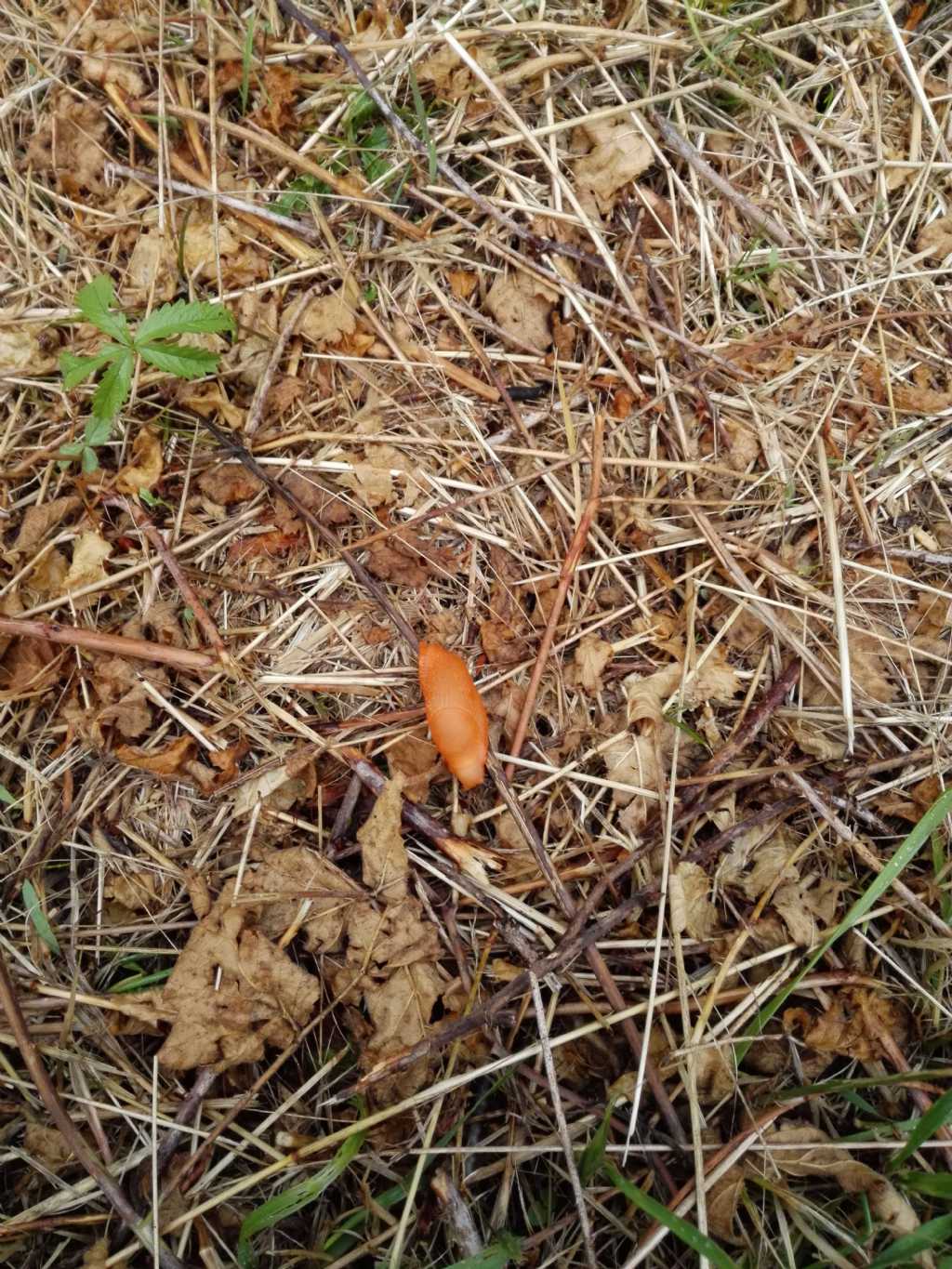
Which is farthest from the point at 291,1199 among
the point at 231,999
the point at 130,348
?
the point at 130,348

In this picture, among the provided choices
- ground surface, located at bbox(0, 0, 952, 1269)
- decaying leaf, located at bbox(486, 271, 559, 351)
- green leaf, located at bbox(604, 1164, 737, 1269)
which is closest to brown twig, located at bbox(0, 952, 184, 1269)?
ground surface, located at bbox(0, 0, 952, 1269)

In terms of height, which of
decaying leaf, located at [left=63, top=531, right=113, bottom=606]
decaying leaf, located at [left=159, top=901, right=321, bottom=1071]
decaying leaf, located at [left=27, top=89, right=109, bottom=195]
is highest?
decaying leaf, located at [left=27, top=89, right=109, bottom=195]

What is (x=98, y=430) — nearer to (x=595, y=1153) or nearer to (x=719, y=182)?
(x=719, y=182)

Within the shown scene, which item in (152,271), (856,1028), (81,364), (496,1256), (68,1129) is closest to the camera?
(496,1256)

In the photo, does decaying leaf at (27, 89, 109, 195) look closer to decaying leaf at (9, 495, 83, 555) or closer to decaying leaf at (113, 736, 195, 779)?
decaying leaf at (9, 495, 83, 555)

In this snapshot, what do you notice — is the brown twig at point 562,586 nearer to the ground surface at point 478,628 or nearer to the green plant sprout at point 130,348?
the ground surface at point 478,628

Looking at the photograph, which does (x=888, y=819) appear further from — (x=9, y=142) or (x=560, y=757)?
(x=9, y=142)
